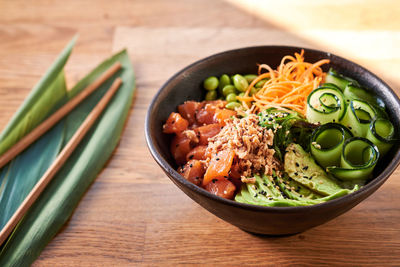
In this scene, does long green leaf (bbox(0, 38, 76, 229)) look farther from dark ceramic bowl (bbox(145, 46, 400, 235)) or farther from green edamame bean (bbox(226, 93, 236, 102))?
green edamame bean (bbox(226, 93, 236, 102))

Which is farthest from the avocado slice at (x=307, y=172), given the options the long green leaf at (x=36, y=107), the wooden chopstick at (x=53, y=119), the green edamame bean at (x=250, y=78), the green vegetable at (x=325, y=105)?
the long green leaf at (x=36, y=107)

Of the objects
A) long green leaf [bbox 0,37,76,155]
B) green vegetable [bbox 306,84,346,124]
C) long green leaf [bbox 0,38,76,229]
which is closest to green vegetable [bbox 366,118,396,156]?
green vegetable [bbox 306,84,346,124]

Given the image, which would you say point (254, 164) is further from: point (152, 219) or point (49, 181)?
point (49, 181)

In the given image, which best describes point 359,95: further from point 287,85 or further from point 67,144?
point 67,144

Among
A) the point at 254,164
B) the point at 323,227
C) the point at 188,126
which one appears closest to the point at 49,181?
the point at 188,126

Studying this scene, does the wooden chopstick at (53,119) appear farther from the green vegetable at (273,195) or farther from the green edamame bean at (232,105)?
the green vegetable at (273,195)
